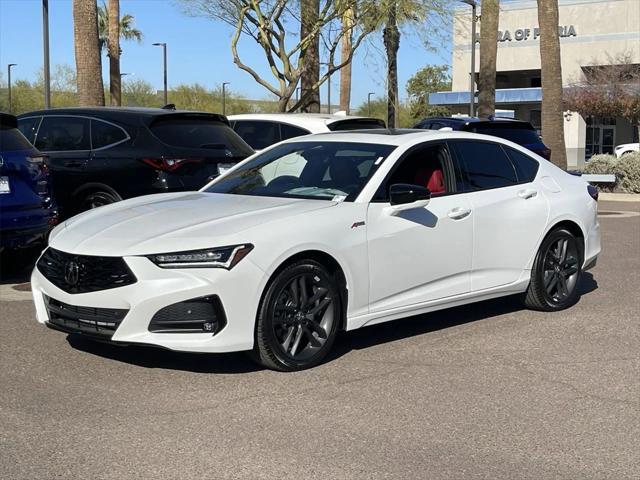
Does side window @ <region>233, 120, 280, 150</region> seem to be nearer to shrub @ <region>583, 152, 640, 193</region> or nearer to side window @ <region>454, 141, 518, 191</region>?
side window @ <region>454, 141, 518, 191</region>

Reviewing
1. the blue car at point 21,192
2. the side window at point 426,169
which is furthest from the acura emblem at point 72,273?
the blue car at point 21,192

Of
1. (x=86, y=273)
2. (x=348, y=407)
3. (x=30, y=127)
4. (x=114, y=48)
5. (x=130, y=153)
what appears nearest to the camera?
(x=348, y=407)

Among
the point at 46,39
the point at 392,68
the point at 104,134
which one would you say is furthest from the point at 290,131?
the point at 392,68

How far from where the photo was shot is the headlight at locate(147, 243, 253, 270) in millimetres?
5496

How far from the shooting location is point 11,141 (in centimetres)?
862

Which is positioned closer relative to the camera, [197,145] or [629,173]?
[197,145]

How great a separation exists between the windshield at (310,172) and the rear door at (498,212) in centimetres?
90

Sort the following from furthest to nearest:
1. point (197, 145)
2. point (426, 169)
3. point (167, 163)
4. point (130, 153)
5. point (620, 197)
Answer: point (620, 197) → point (197, 145) → point (130, 153) → point (167, 163) → point (426, 169)

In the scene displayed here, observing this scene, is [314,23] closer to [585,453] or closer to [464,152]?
[464,152]

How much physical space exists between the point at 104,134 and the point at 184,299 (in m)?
5.72

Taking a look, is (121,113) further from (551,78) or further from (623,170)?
(623,170)

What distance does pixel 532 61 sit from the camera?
5869 cm

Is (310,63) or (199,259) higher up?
(310,63)

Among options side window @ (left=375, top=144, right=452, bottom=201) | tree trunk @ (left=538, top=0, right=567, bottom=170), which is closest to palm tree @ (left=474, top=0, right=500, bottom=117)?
tree trunk @ (left=538, top=0, right=567, bottom=170)
